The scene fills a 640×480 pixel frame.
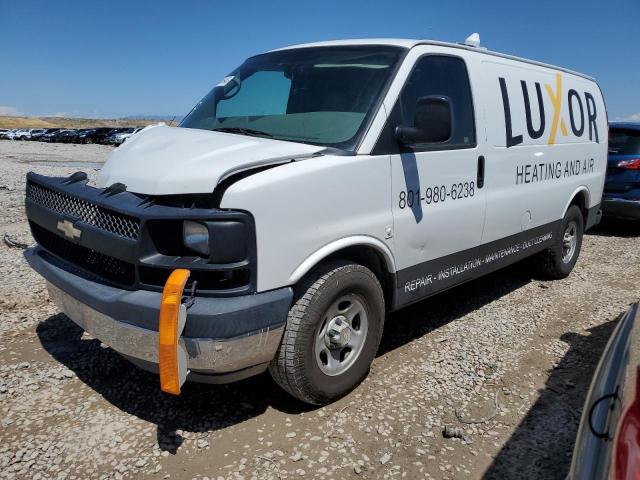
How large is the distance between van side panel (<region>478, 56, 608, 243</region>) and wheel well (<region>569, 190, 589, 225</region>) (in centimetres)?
7

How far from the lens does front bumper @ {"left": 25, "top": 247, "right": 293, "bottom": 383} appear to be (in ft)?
8.17

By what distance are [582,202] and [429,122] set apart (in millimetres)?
3945

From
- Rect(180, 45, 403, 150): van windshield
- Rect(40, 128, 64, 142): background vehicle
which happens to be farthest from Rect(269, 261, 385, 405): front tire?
Rect(40, 128, 64, 142): background vehicle

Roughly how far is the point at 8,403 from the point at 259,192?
215 cm

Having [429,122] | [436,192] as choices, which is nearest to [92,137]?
[436,192]

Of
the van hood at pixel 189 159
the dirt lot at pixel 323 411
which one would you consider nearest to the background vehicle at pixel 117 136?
the dirt lot at pixel 323 411

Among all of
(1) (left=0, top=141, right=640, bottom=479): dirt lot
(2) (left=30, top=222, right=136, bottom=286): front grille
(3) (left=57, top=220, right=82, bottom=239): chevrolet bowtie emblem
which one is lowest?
(1) (left=0, top=141, right=640, bottom=479): dirt lot

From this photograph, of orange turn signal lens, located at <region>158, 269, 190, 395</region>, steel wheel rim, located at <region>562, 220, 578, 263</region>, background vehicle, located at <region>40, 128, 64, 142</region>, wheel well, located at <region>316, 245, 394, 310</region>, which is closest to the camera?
orange turn signal lens, located at <region>158, 269, 190, 395</region>

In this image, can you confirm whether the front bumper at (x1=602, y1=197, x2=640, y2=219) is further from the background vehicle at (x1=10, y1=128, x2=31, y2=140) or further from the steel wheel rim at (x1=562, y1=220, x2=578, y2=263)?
the background vehicle at (x1=10, y1=128, x2=31, y2=140)

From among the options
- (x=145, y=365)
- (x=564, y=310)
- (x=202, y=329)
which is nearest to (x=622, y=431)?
(x=202, y=329)

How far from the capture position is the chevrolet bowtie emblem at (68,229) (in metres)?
2.94

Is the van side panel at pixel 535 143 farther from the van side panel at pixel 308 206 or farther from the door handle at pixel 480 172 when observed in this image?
the van side panel at pixel 308 206

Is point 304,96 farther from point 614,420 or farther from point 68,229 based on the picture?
point 614,420

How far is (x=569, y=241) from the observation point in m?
6.18
